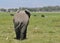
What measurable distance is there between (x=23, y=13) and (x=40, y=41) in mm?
2071

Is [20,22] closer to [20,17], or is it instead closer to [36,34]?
[20,17]

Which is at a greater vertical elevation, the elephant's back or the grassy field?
the elephant's back

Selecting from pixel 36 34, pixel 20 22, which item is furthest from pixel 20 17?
pixel 36 34

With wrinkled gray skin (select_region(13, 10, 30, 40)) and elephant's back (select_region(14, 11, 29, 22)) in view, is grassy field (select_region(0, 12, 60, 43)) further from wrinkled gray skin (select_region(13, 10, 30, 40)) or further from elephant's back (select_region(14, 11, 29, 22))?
elephant's back (select_region(14, 11, 29, 22))

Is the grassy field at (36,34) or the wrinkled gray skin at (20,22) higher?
the wrinkled gray skin at (20,22)

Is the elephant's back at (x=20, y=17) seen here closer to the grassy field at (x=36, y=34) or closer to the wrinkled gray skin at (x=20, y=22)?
the wrinkled gray skin at (x=20, y=22)

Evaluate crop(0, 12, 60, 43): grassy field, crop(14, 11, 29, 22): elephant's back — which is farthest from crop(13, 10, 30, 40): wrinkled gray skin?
crop(0, 12, 60, 43): grassy field

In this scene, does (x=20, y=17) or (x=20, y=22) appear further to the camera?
(x=20, y=17)

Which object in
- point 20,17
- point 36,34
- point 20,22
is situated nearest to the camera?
point 20,22

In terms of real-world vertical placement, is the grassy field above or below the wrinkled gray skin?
below

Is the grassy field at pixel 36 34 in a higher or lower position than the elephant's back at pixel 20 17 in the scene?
lower

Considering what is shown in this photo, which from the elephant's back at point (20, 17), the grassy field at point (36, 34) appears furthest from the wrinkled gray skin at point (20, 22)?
the grassy field at point (36, 34)

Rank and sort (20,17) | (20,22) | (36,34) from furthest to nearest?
(36,34)
(20,17)
(20,22)

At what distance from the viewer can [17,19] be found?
1659 centimetres
